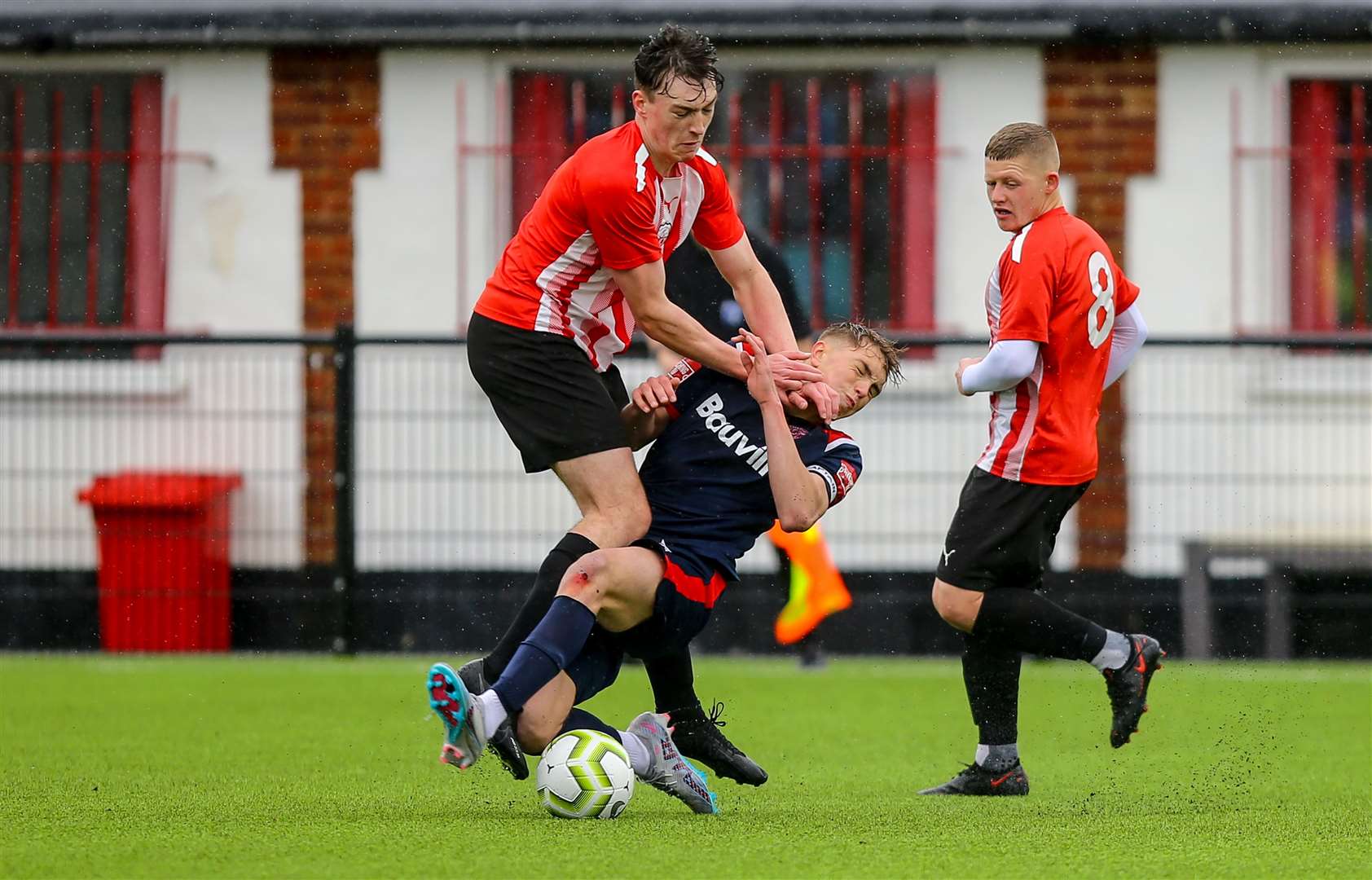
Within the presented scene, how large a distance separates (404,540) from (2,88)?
11.9 ft

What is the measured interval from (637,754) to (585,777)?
0.76 feet

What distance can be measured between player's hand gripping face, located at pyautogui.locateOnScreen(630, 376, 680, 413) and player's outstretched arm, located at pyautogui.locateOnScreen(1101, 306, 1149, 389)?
1.31 meters

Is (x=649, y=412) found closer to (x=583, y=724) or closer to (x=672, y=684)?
(x=672, y=684)

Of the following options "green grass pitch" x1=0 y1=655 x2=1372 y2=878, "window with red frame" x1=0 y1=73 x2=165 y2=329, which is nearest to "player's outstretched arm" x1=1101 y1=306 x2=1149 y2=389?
"green grass pitch" x1=0 y1=655 x2=1372 y2=878

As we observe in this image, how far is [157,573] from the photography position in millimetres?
9773

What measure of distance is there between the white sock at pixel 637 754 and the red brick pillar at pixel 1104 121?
6243mm

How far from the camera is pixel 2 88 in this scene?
11.0m

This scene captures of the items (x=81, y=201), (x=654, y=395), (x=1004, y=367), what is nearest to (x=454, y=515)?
(x=81, y=201)

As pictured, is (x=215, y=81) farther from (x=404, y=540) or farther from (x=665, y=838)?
(x=665, y=838)

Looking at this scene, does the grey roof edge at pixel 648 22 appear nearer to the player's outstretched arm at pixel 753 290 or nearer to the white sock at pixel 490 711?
the player's outstretched arm at pixel 753 290

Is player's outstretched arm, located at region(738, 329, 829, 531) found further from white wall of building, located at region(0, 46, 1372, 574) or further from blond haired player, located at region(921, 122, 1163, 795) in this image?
white wall of building, located at region(0, 46, 1372, 574)

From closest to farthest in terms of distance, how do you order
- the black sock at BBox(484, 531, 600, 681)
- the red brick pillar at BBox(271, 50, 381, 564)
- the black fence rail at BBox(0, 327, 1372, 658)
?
1. the black sock at BBox(484, 531, 600, 681)
2. the black fence rail at BBox(0, 327, 1372, 658)
3. the red brick pillar at BBox(271, 50, 381, 564)

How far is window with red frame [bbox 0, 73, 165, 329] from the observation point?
10867 millimetres

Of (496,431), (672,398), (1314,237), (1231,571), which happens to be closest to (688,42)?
(672,398)
